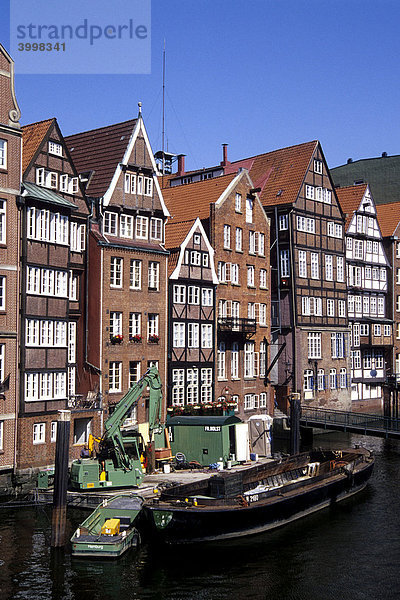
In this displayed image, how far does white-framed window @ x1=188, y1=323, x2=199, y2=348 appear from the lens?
2156 inches

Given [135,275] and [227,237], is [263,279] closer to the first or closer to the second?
[227,237]

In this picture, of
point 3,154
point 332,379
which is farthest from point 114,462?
point 332,379

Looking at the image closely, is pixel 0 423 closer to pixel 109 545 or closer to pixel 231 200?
pixel 109 545

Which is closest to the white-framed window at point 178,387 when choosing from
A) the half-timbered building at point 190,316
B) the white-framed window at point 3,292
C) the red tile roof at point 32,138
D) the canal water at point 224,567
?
the half-timbered building at point 190,316

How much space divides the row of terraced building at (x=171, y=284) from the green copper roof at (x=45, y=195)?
0.42ft

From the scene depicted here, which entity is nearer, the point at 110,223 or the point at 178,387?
the point at 110,223

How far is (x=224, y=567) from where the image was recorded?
98.1 ft

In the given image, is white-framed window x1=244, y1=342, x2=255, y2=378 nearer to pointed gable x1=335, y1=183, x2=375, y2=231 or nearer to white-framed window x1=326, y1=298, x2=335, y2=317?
white-framed window x1=326, y1=298, x2=335, y2=317

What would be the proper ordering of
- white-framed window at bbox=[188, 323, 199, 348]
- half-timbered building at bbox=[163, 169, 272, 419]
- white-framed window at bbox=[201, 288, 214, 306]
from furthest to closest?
half-timbered building at bbox=[163, 169, 272, 419], white-framed window at bbox=[201, 288, 214, 306], white-framed window at bbox=[188, 323, 199, 348]

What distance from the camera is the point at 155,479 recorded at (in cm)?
4069

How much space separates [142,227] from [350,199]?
30.7 m

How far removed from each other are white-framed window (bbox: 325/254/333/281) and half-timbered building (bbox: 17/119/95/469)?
94.4 feet

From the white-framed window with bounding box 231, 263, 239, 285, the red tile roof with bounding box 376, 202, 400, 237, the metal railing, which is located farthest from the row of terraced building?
the red tile roof with bounding box 376, 202, 400, 237

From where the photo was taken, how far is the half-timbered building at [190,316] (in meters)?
53.2
